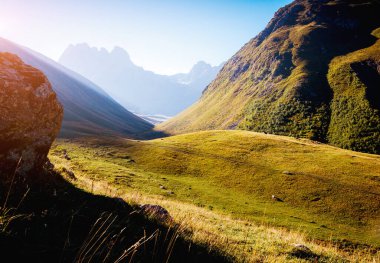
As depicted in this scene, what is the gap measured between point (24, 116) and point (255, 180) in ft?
175

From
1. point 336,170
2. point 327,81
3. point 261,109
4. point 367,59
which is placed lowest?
point 336,170

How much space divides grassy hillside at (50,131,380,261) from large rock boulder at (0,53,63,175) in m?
13.5

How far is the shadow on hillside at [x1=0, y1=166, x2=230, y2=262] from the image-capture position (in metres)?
4.75

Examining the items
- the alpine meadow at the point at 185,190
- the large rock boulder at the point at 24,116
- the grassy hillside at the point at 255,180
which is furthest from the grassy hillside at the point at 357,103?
the large rock boulder at the point at 24,116

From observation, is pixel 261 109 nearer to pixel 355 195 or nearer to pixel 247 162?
pixel 247 162

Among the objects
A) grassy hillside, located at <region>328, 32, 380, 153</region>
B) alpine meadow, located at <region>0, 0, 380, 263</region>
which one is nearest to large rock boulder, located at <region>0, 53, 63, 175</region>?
alpine meadow, located at <region>0, 0, 380, 263</region>

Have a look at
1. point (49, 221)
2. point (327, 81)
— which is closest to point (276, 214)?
point (49, 221)

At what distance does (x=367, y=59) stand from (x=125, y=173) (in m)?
205

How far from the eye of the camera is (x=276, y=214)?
141ft

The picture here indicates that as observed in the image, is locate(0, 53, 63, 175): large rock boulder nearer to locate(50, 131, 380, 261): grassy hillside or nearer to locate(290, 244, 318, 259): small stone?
locate(290, 244, 318, 259): small stone

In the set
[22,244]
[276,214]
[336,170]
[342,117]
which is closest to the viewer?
[22,244]

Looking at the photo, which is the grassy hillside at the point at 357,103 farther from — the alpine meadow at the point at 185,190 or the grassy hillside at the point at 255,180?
the grassy hillside at the point at 255,180

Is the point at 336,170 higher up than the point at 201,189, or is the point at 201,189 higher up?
the point at 336,170

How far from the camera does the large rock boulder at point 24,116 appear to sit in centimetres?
1073
